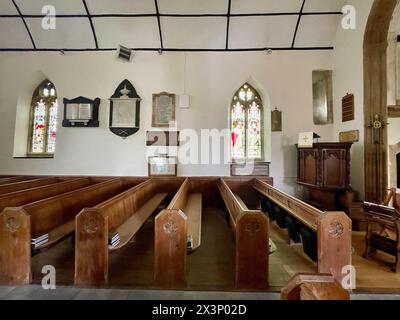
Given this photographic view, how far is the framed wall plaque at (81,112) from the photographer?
19.0 feet

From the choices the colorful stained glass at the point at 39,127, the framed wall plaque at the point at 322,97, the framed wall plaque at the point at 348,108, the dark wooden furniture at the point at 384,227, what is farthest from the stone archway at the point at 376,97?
the colorful stained glass at the point at 39,127

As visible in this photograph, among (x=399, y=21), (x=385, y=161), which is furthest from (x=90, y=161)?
(x=399, y=21)

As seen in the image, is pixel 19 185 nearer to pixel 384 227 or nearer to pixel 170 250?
pixel 170 250

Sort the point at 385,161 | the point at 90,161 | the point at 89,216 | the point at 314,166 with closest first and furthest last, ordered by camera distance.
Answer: the point at 89,216 → the point at 385,161 → the point at 314,166 → the point at 90,161

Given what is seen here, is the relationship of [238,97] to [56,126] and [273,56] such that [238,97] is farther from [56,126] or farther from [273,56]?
[56,126]

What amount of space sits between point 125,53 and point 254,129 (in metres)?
3.92

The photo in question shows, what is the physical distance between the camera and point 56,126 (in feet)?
19.5

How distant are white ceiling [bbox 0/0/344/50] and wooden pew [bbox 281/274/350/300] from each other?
19.7 ft

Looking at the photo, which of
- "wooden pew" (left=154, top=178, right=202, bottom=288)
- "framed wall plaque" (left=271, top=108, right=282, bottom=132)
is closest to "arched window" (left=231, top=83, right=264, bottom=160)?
"framed wall plaque" (left=271, top=108, right=282, bottom=132)

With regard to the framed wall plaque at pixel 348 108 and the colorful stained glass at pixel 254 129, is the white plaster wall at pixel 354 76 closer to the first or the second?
the framed wall plaque at pixel 348 108

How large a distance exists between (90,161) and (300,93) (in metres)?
5.72

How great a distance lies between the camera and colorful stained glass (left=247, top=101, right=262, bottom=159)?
242 inches

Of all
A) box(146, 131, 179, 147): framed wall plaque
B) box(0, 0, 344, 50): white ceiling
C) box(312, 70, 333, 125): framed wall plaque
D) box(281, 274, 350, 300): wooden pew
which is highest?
box(0, 0, 344, 50): white ceiling

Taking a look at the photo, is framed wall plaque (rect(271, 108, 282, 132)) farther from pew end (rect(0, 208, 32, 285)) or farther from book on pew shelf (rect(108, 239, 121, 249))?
pew end (rect(0, 208, 32, 285))
